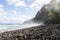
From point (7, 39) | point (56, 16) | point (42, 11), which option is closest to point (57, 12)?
point (56, 16)

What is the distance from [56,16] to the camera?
1105 inches

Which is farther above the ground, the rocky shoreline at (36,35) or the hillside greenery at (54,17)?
the hillside greenery at (54,17)

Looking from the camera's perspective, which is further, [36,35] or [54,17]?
[54,17]

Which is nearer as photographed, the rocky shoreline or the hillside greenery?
the rocky shoreline

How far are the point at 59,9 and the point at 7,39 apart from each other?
51.7 feet

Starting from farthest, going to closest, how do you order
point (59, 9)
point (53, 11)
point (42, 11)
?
point (42, 11) → point (53, 11) → point (59, 9)

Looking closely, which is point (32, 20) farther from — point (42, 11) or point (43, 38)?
point (43, 38)

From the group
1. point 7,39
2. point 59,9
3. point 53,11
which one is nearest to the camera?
point 7,39

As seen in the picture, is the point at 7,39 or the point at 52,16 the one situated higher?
the point at 52,16

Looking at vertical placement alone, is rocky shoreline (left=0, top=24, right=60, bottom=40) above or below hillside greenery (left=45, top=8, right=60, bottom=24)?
below

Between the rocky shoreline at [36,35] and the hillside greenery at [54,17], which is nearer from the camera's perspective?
the rocky shoreline at [36,35]

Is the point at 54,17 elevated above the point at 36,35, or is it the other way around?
the point at 54,17

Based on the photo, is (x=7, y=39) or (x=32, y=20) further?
(x=32, y=20)

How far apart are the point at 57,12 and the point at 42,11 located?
43.8 ft
